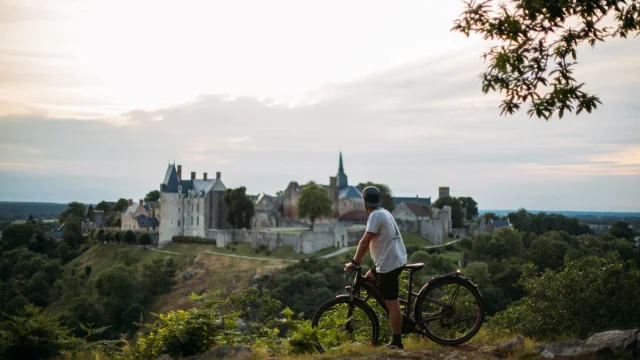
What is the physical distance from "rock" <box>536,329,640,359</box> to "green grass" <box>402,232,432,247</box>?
204ft

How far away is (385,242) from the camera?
7570mm

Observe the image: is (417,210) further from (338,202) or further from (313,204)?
(313,204)

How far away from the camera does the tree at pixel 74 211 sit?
108706 millimetres

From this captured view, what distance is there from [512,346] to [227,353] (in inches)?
156

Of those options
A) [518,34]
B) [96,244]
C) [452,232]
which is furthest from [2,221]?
[518,34]

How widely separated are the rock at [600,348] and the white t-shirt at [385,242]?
2.23 metres

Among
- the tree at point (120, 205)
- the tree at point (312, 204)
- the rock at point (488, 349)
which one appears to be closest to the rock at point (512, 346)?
the rock at point (488, 349)

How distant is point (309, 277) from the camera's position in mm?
51094

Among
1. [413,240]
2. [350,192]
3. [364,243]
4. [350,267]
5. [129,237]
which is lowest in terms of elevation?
[413,240]

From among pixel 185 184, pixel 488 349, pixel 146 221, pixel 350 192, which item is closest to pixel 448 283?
pixel 488 349

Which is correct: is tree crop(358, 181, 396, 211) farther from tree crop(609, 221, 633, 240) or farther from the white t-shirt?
the white t-shirt

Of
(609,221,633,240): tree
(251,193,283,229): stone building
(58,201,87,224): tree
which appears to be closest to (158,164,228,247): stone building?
(251,193,283,229): stone building

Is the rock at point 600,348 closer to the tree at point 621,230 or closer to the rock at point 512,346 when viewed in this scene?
the rock at point 512,346

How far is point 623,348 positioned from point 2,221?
252 feet
